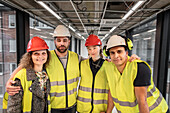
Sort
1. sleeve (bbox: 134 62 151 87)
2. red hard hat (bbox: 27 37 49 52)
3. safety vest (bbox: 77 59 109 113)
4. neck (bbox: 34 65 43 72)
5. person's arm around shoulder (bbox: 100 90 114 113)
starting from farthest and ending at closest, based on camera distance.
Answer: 1. safety vest (bbox: 77 59 109 113)
2. person's arm around shoulder (bbox: 100 90 114 113)
3. neck (bbox: 34 65 43 72)
4. red hard hat (bbox: 27 37 49 52)
5. sleeve (bbox: 134 62 151 87)

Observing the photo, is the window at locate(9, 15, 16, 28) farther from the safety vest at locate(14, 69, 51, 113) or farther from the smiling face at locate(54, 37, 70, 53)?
the safety vest at locate(14, 69, 51, 113)

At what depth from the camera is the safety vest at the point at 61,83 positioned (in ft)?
5.96

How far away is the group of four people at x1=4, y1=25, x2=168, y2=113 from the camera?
1.35 metres

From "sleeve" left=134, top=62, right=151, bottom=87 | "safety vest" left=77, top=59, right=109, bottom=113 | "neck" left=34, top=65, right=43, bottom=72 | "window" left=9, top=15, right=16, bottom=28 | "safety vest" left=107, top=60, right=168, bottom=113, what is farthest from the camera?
"window" left=9, top=15, right=16, bottom=28

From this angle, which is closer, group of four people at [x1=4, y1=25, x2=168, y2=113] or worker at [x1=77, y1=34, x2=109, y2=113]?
group of four people at [x1=4, y1=25, x2=168, y2=113]

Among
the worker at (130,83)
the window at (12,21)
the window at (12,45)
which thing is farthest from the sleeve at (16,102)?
the window at (12,21)

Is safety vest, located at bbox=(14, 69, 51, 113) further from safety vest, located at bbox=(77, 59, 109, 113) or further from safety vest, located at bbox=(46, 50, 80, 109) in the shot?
safety vest, located at bbox=(77, 59, 109, 113)

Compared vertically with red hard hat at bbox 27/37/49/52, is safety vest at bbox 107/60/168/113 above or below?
below

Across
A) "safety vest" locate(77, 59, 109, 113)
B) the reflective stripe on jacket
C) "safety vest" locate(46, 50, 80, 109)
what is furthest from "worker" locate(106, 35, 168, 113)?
the reflective stripe on jacket

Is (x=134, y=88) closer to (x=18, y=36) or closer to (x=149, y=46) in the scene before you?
(x=18, y=36)

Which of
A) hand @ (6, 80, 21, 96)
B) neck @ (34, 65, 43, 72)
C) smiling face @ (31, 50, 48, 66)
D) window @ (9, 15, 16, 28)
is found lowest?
hand @ (6, 80, 21, 96)

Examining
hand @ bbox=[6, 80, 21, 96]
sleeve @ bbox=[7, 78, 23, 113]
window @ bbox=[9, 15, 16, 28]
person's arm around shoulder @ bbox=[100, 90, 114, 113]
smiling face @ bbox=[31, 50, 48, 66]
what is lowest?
person's arm around shoulder @ bbox=[100, 90, 114, 113]

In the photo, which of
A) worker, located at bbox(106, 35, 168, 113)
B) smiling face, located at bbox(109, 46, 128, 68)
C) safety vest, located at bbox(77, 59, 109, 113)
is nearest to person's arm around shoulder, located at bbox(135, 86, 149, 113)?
worker, located at bbox(106, 35, 168, 113)

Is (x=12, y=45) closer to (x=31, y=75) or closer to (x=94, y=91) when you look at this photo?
(x=31, y=75)
